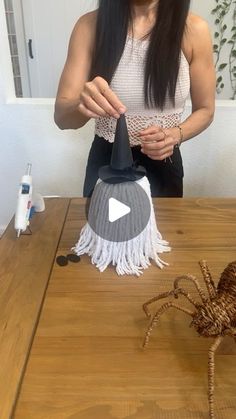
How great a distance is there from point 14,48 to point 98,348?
90.7 inches

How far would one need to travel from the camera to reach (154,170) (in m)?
1.02

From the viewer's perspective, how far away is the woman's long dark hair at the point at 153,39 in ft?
2.86

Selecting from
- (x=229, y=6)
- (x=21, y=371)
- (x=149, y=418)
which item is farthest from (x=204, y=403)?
(x=229, y=6)

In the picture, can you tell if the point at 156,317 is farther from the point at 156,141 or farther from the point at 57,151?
the point at 57,151

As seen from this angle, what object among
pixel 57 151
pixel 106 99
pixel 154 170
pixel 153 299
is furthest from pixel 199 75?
pixel 57 151

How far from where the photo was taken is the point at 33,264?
688mm

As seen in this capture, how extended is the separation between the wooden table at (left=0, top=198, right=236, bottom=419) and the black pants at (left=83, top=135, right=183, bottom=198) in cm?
28

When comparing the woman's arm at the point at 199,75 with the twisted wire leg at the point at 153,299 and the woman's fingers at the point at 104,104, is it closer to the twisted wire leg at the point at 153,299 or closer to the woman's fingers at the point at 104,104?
the woman's fingers at the point at 104,104

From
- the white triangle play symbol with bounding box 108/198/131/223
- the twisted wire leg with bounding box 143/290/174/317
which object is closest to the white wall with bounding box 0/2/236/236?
the white triangle play symbol with bounding box 108/198/131/223

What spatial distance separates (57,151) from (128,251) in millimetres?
1136

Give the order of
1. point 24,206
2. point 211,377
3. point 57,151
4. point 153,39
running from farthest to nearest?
1. point 57,151
2. point 153,39
3. point 24,206
4. point 211,377

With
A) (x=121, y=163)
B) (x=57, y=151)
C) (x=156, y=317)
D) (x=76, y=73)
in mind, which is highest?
(x=76, y=73)

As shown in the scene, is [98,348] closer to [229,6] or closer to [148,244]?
[148,244]

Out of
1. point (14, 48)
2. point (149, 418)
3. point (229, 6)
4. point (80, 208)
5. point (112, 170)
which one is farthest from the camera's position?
point (229, 6)
